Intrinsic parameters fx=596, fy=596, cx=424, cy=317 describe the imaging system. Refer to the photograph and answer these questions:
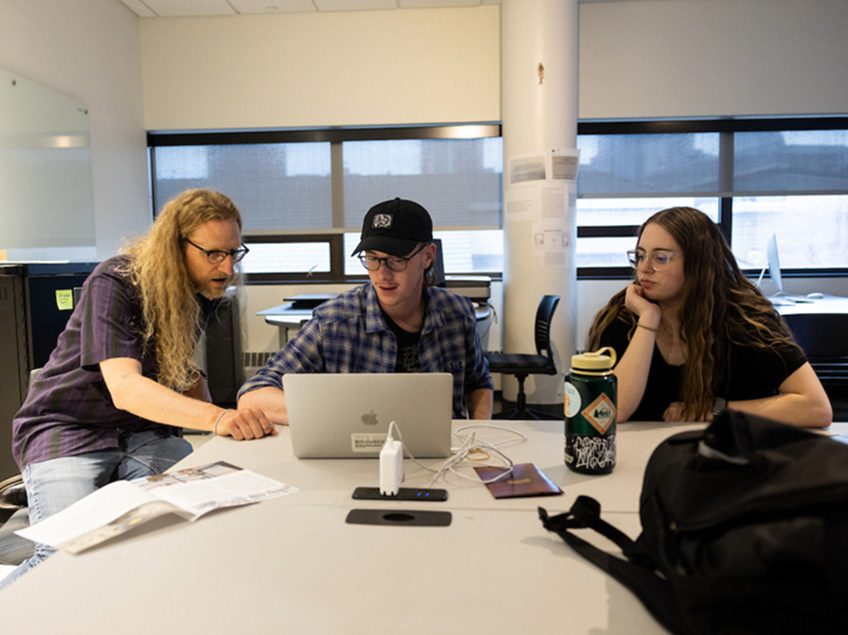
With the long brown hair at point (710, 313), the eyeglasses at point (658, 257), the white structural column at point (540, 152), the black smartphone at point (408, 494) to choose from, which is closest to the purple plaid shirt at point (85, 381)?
the black smartphone at point (408, 494)

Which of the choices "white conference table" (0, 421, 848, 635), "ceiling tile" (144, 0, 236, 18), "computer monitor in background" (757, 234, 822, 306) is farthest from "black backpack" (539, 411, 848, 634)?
"ceiling tile" (144, 0, 236, 18)

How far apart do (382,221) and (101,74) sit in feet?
10.9

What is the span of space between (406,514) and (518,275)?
329 centimetres

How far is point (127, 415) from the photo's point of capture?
164 cm

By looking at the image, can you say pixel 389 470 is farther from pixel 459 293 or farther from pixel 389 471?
pixel 459 293

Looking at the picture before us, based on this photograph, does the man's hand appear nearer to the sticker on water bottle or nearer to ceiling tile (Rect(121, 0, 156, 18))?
the sticker on water bottle

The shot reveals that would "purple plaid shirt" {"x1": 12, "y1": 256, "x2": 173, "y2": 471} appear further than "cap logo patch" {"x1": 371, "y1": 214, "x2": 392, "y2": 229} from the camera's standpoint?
No

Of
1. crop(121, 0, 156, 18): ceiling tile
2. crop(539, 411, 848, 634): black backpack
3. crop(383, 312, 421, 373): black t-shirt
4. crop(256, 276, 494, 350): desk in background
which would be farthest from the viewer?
crop(121, 0, 156, 18): ceiling tile

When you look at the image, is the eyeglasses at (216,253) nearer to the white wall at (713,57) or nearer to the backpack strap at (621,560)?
the backpack strap at (621,560)

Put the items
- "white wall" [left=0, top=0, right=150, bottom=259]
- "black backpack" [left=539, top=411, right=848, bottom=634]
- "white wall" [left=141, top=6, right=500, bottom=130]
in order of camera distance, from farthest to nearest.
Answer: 1. "white wall" [left=141, top=6, right=500, bottom=130]
2. "white wall" [left=0, top=0, right=150, bottom=259]
3. "black backpack" [left=539, top=411, right=848, bottom=634]

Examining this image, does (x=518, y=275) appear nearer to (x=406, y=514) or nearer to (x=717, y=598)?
(x=406, y=514)

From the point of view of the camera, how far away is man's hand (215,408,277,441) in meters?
1.40

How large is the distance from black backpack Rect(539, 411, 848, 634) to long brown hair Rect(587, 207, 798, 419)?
2.99 feet

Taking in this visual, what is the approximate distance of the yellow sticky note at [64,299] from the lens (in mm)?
2742
